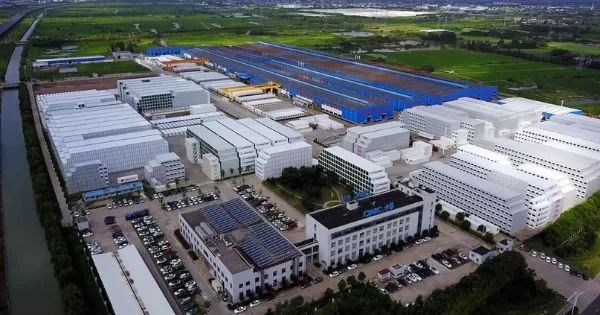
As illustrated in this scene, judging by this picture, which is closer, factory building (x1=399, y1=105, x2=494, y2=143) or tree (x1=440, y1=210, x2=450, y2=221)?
tree (x1=440, y1=210, x2=450, y2=221)

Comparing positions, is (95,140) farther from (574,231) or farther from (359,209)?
(574,231)

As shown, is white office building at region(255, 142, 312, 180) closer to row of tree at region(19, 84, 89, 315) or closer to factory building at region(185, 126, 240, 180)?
factory building at region(185, 126, 240, 180)

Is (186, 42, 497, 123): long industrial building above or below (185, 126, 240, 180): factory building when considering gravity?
above

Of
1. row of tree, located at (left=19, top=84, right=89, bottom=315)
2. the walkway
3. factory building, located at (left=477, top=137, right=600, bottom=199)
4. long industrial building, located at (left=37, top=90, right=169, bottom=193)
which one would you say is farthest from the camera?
long industrial building, located at (left=37, top=90, right=169, bottom=193)

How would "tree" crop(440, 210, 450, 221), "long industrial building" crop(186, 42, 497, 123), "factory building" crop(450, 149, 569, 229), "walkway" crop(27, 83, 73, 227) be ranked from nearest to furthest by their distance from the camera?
1. "factory building" crop(450, 149, 569, 229)
2. "walkway" crop(27, 83, 73, 227)
3. "tree" crop(440, 210, 450, 221)
4. "long industrial building" crop(186, 42, 497, 123)

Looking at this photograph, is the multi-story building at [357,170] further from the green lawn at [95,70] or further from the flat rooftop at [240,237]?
the green lawn at [95,70]

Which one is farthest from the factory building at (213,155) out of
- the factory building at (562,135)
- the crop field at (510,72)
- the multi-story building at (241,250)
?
the crop field at (510,72)

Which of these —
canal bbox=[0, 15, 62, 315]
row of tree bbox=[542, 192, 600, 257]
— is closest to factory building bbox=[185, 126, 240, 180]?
canal bbox=[0, 15, 62, 315]
